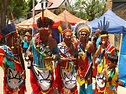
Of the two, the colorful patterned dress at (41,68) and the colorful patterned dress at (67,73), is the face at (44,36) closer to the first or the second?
the colorful patterned dress at (41,68)

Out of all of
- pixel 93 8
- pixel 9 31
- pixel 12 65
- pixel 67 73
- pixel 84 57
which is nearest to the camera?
pixel 12 65

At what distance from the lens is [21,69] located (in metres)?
5.23

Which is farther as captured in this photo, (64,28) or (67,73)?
(64,28)

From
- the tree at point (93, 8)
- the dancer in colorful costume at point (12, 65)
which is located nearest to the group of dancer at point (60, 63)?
the dancer in colorful costume at point (12, 65)

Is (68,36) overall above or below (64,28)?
below

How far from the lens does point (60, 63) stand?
5.34m

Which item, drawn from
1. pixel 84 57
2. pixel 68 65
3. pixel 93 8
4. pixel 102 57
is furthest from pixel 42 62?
pixel 93 8

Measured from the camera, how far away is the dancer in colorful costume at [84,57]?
18.8 feet

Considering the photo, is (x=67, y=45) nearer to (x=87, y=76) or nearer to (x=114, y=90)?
(x=87, y=76)

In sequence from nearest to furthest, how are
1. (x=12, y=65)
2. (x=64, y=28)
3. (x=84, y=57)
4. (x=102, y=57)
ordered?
(x=12, y=65), (x=64, y=28), (x=84, y=57), (x=102, y=57)

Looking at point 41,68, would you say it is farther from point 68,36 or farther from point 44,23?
point 68,36

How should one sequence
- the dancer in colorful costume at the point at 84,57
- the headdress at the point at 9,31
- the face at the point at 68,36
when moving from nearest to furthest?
the headdress at the point at 9,31 → the face at the point at 68,36 → the dancer in colorful costume at the point at 84,57

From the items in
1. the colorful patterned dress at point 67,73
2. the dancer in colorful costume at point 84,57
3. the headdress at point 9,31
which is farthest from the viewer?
the dancer in colorful costume at point 84,57

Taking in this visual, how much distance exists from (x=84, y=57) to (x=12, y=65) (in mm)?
1415
